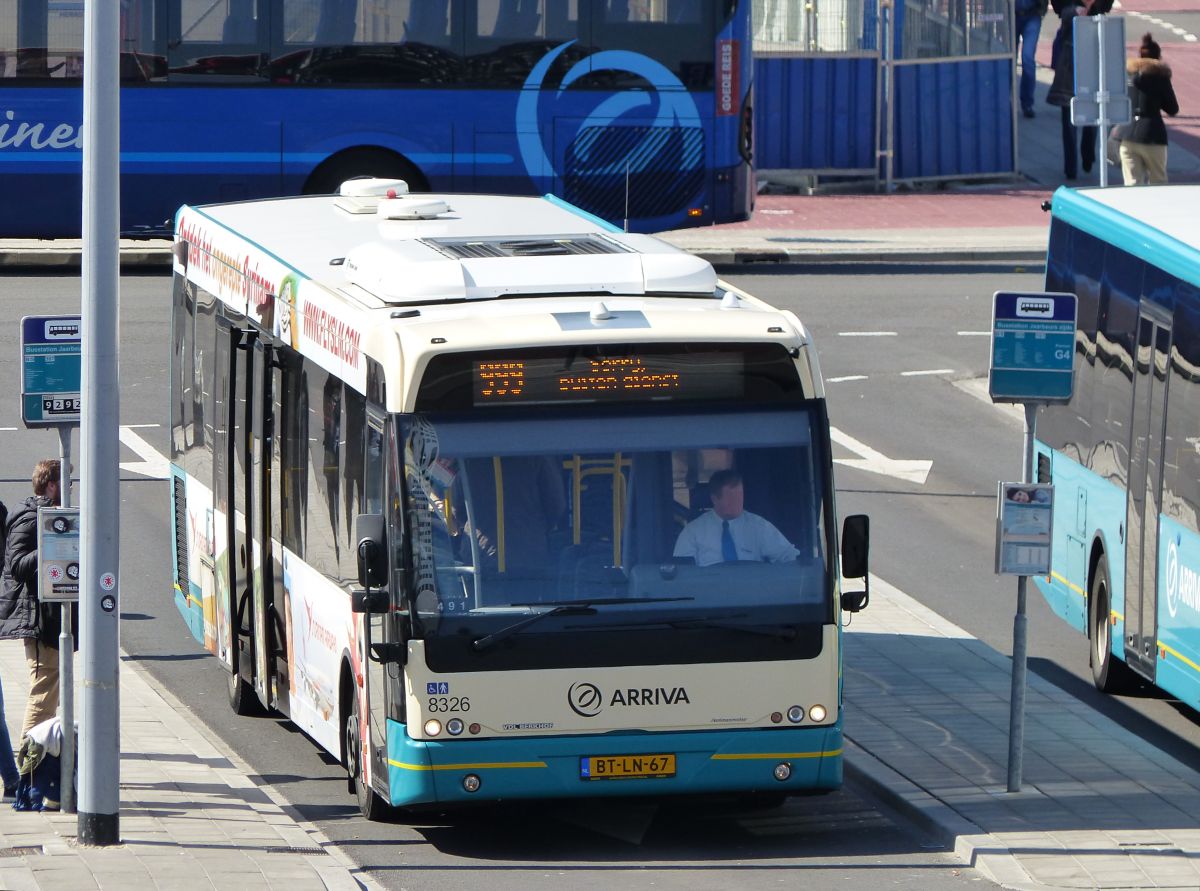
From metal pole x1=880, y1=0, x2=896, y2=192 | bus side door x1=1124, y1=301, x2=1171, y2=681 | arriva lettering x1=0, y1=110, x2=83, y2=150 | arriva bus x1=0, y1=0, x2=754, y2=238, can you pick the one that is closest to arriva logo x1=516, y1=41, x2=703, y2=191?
arriva bus x1=0, y1=0, x2=754, y2=238

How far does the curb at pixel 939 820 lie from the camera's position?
11.2m

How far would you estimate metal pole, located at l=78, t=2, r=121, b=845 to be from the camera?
10.7 meters

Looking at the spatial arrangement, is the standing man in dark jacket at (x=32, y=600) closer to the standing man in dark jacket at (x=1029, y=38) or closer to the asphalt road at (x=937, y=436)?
the asphalt road at (x=937, y=436)

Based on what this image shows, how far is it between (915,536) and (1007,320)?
6655 millimetres

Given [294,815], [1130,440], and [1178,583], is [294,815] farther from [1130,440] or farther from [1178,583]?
[1130,440]

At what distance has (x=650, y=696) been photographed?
11.3m

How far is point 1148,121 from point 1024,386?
1901 cm

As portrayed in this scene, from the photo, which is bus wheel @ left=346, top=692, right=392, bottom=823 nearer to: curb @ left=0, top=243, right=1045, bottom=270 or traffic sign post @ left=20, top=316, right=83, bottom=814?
traffic sign post @ left=20, top=316, right=83, bottom=814

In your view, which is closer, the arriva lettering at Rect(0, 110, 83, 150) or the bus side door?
the bus side door

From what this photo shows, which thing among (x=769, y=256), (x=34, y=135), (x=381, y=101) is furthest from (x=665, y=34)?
(x=34, y=135)

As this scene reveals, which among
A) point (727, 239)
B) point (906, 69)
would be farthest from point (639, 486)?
point (906, 69)

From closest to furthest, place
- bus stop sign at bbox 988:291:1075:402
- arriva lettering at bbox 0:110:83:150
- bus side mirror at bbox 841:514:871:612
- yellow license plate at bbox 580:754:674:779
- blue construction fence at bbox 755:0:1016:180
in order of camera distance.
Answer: yellow license plate at bbox 580:754:674:779 < bus side mirror at bbox 841:514:871:612 < bus stop sign at bbox 988:291:1075:402 < arriva lettering at bbox 0:110:83:150 < blue construction fence at bbox 755:0:1016:180

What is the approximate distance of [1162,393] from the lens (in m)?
14.2

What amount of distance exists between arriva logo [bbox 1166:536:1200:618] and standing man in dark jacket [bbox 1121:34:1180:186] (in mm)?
17215
